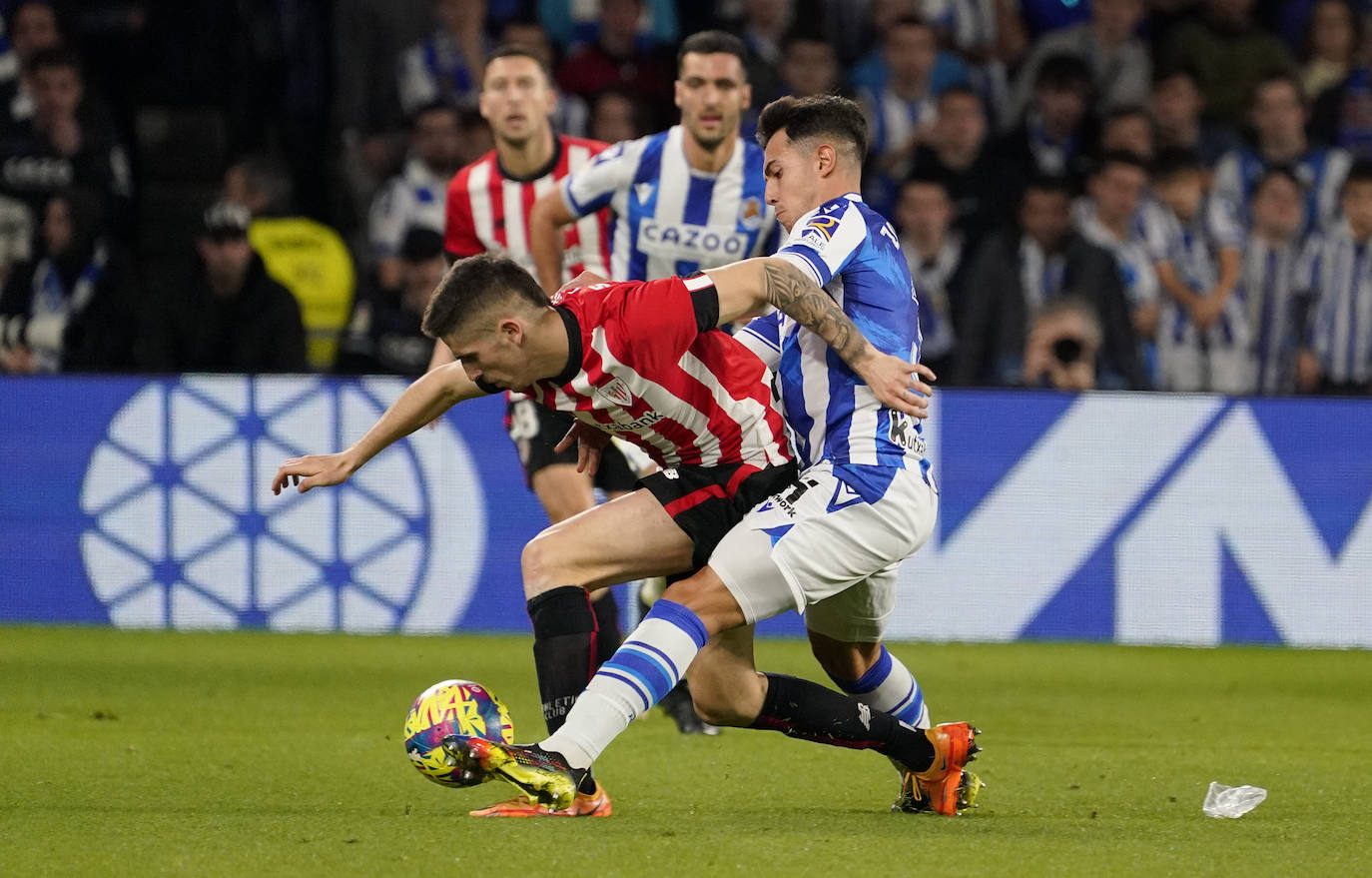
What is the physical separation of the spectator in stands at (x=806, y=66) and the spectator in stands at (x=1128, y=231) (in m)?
1.61

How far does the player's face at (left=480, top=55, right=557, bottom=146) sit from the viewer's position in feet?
21.5

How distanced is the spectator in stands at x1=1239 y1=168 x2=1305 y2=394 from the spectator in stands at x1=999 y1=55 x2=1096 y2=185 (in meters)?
1.03

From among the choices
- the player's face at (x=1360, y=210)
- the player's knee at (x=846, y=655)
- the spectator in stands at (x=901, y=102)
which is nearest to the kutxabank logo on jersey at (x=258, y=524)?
the spectator in stands at (x=901, y=102)

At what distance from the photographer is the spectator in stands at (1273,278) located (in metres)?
9.98

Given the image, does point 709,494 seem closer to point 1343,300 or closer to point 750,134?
point 750,134

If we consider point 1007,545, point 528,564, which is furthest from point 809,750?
point 1007,545

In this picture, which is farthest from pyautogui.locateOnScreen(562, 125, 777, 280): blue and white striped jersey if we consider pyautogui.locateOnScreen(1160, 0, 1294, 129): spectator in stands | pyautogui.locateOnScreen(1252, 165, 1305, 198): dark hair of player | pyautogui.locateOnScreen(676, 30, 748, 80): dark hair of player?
pyautogui.locateOnScreen(1160, 0, 1294, 129): spectator in stands

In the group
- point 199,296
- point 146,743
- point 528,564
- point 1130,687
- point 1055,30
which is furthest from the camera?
point 1055,30

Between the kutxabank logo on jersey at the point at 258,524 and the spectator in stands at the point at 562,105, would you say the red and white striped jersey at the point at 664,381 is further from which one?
the spectator in stands at the point at 562,105

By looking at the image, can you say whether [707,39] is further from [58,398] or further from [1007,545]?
[58,398]

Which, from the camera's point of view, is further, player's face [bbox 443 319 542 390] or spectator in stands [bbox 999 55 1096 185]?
spectator in stands [bbox 999 55 1096 185]

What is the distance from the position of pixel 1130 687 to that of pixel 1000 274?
284cm

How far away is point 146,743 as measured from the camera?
5.61 m

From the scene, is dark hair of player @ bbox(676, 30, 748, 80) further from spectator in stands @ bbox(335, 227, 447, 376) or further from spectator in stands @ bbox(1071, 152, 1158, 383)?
spectator in stands @ bbox(1071, 152, 1158, 383)
